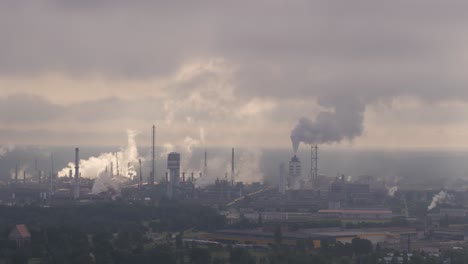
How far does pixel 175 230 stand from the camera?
146ft

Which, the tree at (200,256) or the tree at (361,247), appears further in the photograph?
the tree at (361,247)

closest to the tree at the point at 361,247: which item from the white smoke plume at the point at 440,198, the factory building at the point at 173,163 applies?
the white smoke plume at the point at 440,198

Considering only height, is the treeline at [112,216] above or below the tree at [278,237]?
above

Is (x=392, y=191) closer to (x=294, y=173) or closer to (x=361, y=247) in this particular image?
(x=294, y=173)

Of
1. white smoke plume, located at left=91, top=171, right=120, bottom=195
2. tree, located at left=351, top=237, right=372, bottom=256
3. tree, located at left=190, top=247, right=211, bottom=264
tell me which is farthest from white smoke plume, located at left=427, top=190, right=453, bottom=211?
tree, located at left=190, top=247, right=211, bottom=264

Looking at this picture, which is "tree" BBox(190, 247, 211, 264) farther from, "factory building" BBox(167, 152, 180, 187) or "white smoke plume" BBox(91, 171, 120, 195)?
"factory building" BBox(167, 152, 180, 187)

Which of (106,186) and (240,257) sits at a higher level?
(106,186)

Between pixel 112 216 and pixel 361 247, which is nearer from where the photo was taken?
pixel 361 247

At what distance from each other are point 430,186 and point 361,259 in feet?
151

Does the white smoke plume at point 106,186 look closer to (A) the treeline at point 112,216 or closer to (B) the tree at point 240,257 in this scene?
(A) the treeline at point 112,216

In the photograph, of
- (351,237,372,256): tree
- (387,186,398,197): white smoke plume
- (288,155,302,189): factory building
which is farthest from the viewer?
(288,155,302,189): factory building

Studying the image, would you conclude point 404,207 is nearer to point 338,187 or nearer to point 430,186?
point 338,187

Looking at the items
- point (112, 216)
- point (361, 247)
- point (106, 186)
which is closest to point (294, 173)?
point (106, 186)

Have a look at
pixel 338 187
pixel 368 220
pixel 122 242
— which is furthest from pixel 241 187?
pixel 122 242
